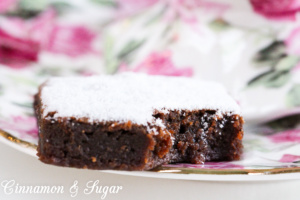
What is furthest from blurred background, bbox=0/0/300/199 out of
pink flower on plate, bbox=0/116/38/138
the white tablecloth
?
the white tablecloth

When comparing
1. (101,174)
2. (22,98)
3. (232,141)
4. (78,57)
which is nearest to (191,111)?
(232,141)

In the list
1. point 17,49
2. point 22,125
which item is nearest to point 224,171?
point 22,125

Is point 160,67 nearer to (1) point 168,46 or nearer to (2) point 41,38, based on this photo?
(1) point 168,46

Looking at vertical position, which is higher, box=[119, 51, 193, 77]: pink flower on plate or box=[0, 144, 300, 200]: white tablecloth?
box=[119, 51, 193, 77]: pink flower on plate

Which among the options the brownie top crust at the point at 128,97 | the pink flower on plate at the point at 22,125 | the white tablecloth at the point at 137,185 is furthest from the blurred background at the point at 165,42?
the white tablecloth at the point at 137,185

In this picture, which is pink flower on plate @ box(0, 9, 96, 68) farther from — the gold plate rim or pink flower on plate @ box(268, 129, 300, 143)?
the gold plate rim

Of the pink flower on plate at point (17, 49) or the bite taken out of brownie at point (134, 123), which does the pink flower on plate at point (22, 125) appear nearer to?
the bite taken out of brownie at point (134, 123)
